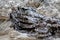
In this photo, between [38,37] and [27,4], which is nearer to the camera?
[38,37]

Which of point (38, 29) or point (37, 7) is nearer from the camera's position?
point (38, 29)

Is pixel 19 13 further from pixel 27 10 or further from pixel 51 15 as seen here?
pixel 51 15

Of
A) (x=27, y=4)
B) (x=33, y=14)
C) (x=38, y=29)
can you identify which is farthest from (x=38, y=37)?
(x=27, y=4)

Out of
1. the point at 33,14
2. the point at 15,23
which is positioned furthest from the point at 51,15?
the point at 15,23

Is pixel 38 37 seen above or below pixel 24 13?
below

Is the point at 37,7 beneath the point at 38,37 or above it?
above

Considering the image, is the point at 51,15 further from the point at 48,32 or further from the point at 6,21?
the point at 6,21
